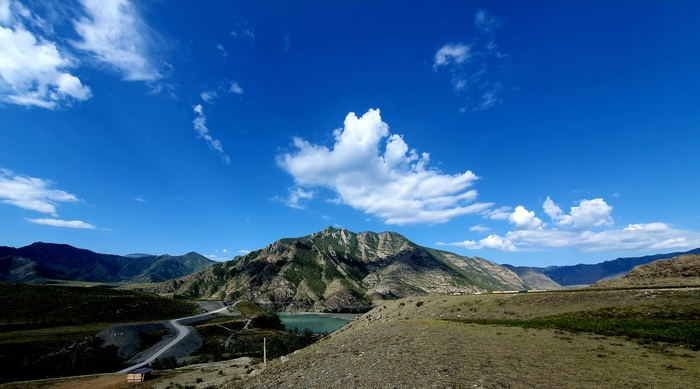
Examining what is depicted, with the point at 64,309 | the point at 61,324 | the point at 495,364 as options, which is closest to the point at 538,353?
the point at 495,364

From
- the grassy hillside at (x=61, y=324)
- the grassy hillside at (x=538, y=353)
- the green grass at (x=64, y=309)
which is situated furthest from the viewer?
the green grass at (x=64, y=309)

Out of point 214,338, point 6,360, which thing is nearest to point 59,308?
point 214,338

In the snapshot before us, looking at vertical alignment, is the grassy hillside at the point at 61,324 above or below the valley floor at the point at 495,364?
below

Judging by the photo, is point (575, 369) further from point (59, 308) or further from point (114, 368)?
point (59, 308)

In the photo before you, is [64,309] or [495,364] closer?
[495,364]

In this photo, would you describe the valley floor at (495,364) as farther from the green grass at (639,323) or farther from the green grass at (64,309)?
the green grass at (64,309)

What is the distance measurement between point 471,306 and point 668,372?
136 ft

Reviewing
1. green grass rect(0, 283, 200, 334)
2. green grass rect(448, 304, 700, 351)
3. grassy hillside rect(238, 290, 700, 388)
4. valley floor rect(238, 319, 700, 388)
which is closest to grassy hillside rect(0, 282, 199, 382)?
green grass rect(0, 283, 200, 334)

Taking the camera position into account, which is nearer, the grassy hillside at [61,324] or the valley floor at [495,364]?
the valley floor at [495,364]

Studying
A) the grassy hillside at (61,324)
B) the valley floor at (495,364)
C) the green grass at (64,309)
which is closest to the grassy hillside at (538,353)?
the valley floor at (495,364)

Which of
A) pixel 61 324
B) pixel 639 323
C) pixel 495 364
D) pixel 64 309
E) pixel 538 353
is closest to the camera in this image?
pixel 495 364

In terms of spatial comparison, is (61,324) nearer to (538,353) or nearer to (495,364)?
(495,364)

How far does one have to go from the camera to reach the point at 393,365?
2422cm

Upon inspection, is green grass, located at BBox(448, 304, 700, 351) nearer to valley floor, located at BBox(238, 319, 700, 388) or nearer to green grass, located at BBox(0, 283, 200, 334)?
valley floor, located at BBox(238, 319, 700, 388)
